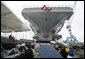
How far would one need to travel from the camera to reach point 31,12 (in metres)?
10.9

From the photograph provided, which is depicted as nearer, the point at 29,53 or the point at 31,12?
the point at 29,53

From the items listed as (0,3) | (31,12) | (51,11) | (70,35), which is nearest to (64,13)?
(51,11)

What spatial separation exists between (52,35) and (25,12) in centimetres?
541

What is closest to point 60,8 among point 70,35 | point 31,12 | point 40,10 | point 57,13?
point 57,13

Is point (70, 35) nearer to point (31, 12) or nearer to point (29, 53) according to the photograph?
point (31, 12)

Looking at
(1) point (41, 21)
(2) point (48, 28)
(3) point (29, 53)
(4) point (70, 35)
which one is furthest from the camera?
(4) point (70, 35)

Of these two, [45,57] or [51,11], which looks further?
[51,11]

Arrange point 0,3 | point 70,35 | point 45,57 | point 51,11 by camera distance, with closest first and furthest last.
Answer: point 45,57 < point 0,3 < point 51,11 < point 70,35

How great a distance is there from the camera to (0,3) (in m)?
8.59

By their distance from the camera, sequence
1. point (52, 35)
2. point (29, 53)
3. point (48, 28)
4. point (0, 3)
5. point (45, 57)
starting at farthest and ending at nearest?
point (52, 35), point (48, 28), point (0, 3), point (29, 53), point (45, 57)

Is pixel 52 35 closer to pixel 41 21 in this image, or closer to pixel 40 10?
pixel 41 21

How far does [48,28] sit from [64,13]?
3.11 m

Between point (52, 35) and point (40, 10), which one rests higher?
point (40, 10)

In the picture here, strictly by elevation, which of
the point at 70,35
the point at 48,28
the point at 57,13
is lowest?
the point at 70,35
